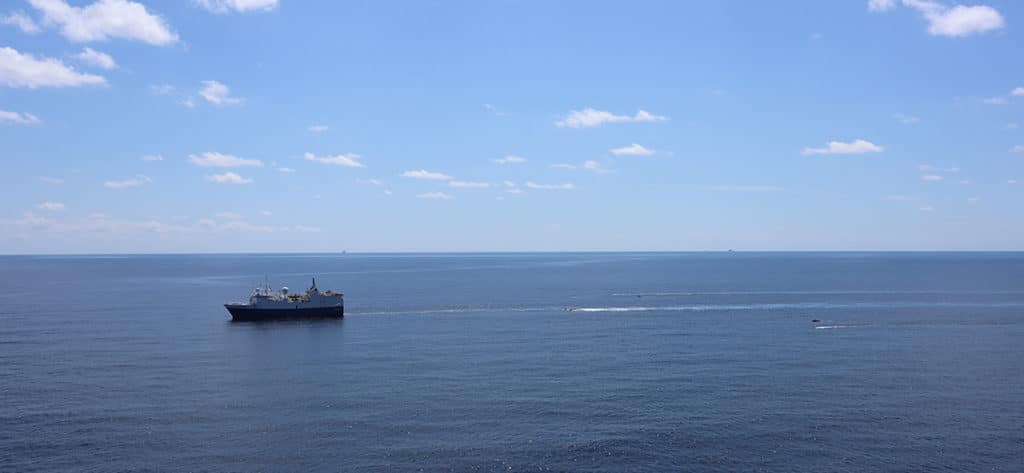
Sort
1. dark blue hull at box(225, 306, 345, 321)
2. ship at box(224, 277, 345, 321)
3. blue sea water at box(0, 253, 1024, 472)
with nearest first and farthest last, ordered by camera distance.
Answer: blue sea water at box(0, 253, 1024, 472)
dark blue hull at box(225, 306, 345, 321)
ship at box(224, 277, 345, 321)

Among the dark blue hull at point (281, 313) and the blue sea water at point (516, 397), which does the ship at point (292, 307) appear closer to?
the dark blue hull at point (281, 313)

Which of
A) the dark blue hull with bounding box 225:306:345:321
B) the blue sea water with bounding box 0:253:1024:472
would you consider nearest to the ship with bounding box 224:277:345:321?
the dark blue hull with bounding box 225:306:345:321

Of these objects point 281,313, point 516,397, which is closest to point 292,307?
point 281,313

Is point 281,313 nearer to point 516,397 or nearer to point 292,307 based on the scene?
point 292,307

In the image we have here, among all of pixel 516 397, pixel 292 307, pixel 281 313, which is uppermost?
pixel 292 307

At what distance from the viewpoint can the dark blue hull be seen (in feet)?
550

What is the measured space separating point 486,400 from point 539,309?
106 metres

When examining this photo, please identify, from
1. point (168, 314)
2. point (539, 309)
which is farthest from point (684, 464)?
point (168, 314)

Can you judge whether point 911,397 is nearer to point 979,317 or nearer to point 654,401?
point 654,401

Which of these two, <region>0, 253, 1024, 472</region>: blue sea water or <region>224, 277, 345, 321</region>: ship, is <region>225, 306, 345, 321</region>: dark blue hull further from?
<region>0, 253, 1024, 472</region>: blue sea water

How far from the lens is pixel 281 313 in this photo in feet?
562

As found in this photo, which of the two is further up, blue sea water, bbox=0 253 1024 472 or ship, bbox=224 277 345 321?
ship, bbox=224 277 345 321

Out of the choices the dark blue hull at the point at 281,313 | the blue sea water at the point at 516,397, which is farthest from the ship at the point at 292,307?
the blue sea water at the point at 516,397

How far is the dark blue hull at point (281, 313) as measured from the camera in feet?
550
